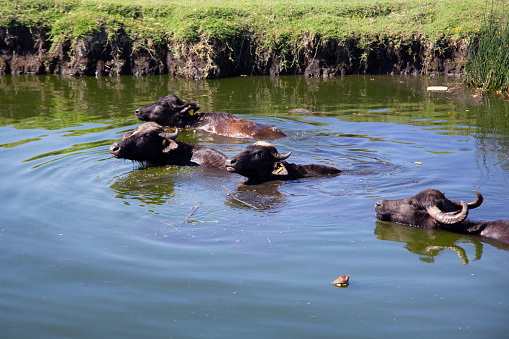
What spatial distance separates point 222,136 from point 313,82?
7.27 m

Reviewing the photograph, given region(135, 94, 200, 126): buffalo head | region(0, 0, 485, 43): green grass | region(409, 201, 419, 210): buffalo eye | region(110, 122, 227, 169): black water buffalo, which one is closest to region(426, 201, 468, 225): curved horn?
region(409, 201, 419, 210): buffalo eye

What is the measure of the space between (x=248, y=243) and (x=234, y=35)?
13488mm

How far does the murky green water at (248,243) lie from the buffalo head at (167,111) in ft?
1.86

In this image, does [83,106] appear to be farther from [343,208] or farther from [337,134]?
[343,208]

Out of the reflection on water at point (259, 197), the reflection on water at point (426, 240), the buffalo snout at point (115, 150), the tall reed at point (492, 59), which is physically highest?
the tall reed at point (492, 59)

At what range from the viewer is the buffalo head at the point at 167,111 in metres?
11.3

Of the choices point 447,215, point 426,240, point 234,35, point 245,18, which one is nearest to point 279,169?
point 426,240

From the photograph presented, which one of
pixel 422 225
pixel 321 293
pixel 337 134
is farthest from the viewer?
pixel 337 134

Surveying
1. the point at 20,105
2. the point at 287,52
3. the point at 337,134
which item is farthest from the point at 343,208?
the point at 287,52

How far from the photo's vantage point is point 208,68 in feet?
57.5

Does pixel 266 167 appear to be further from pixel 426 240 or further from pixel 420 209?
pixel 426 240

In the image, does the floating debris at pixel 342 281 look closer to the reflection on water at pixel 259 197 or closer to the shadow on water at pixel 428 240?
the shadow on water at pixel 428 240

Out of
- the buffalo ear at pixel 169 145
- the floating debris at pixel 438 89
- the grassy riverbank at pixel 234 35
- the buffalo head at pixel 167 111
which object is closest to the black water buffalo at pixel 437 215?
the buffalo ear at pixel 169 145

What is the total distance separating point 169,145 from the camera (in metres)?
8.92
